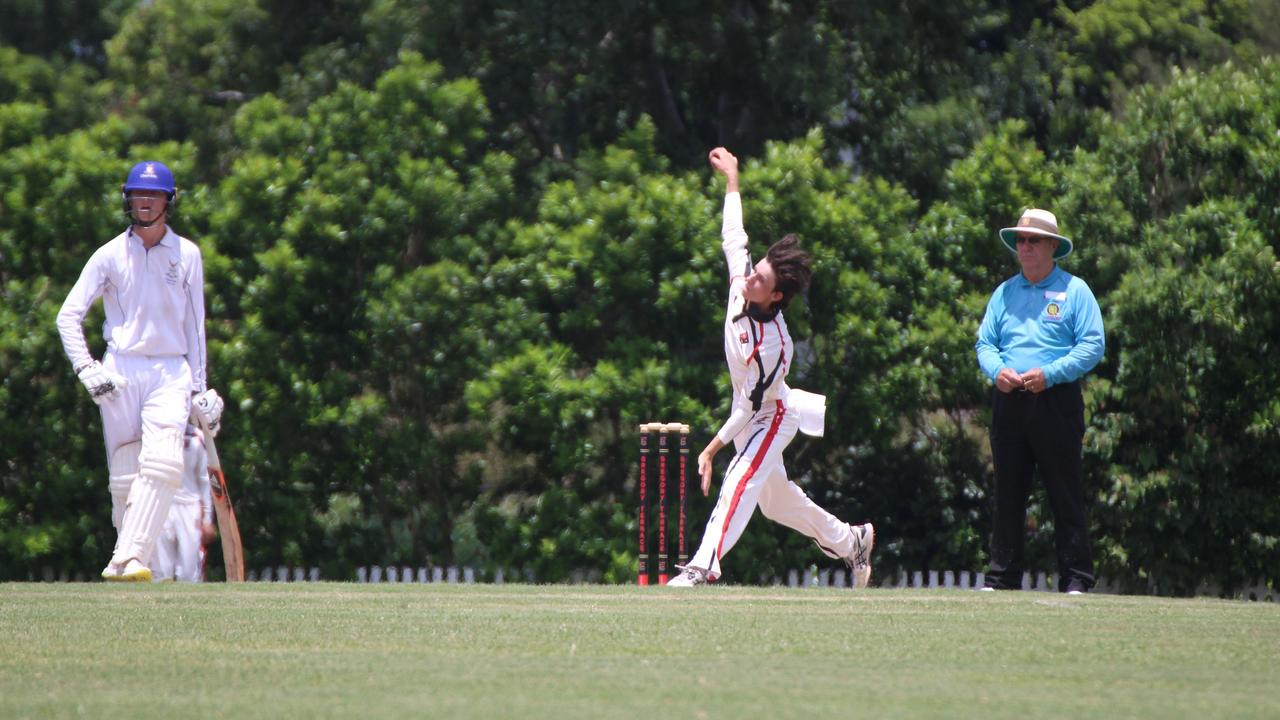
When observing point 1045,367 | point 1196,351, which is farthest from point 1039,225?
point 1196,351

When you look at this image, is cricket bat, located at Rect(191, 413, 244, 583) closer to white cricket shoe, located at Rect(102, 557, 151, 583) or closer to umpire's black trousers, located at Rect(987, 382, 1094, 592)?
white cricket shoe, located at Rect(102, 557, 151, 583)

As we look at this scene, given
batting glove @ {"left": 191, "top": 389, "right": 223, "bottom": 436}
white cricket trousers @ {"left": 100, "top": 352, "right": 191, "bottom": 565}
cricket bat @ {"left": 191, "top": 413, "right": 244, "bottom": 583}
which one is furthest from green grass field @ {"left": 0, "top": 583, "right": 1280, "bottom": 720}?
cricket bat @ {"left": 191, "top": 413, "right": 244, "bottom": 583}

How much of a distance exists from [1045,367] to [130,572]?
5.03 m

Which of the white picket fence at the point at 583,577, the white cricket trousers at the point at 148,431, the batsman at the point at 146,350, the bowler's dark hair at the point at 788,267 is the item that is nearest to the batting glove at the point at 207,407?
the batsman at the point at 146,350

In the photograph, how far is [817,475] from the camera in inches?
600

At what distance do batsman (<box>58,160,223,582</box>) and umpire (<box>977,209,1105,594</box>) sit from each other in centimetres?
444

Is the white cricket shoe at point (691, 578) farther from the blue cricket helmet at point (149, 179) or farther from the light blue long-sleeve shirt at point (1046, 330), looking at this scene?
the blue cricket helmet at point (149, 179)

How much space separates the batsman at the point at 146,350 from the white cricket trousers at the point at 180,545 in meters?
0.34

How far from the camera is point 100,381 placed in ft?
34.0

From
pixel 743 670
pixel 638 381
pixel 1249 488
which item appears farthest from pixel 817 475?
pixel 743 670

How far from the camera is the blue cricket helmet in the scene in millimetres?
10727

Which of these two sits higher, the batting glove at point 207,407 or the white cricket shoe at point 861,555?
the batting glove at point 207,407

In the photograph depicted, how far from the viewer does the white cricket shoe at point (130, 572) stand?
10.3 metres

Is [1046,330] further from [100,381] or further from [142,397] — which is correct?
[100,381]
